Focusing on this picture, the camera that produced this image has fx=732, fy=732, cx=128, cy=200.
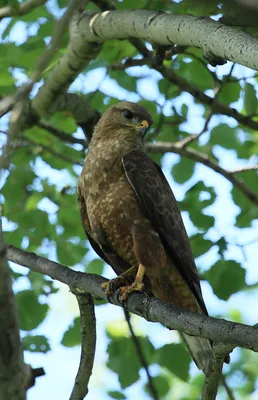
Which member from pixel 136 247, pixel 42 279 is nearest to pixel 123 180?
pixel 136 247

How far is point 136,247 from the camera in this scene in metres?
4.50

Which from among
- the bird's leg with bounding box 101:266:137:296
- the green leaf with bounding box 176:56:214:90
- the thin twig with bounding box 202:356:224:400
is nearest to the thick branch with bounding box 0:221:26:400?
the thin twig with bounding box 202:356:224:400

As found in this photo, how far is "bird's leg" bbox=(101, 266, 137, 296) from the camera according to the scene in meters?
4.09

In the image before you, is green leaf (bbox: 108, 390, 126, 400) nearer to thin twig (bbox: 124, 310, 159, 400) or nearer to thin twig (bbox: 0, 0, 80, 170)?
thin twig (bbox: 124, 310, 159, 400)

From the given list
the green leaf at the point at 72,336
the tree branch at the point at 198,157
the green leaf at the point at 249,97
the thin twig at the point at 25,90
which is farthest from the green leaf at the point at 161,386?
the thin twig at the point at 25,90

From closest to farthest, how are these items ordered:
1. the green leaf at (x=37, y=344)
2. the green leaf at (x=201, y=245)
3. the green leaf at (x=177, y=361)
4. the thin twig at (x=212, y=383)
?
the thin twig at (x=212, y=383)
the green leaf at (x=37, y=344)
the green leaf at (x=177, y=361)
the green leaf at (x=201, y=245)

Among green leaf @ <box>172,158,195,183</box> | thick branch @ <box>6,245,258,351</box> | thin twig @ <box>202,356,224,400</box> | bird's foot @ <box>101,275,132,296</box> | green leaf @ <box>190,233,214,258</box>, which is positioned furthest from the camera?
green leaf @ <box>172,158,195,183</box>

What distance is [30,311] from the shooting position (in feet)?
15.9

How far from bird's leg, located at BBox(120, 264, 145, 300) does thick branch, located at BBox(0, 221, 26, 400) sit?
2.29 metres

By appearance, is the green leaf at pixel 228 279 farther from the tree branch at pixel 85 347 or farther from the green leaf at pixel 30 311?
the tree branch at pixel 85 347

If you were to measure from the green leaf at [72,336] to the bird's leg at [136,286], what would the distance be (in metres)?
0.80

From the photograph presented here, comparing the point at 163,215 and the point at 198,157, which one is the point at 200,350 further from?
the point at 198,157

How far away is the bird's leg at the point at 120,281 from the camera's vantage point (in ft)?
13.4

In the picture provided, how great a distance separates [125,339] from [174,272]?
0.66m
